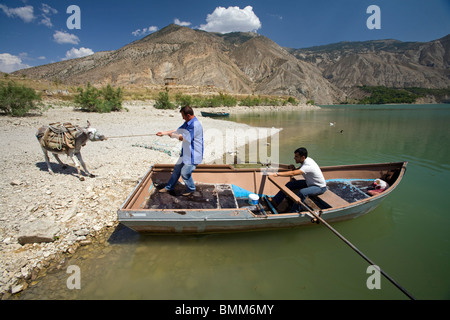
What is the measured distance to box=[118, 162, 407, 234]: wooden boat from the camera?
4.50 meters

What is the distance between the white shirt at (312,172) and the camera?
17.7 feet

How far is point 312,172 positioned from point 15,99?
24.6m

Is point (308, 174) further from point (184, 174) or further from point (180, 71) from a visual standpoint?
point (180, 71)

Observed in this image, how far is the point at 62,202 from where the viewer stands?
5770mm

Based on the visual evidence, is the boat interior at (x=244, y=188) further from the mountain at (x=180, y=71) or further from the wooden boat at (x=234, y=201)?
the mountain at (x=180, y=71)

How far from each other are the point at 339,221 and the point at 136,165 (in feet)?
26.7

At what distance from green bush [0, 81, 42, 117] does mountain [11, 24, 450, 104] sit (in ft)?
247

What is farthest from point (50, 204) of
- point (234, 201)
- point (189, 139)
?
point (234, 201)

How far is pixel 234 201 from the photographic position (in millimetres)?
5871

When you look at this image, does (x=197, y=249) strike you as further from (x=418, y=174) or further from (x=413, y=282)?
(x=418, y=174)

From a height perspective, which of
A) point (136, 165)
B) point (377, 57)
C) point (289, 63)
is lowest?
point (136, 165)

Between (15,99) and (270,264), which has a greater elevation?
(15,99)
